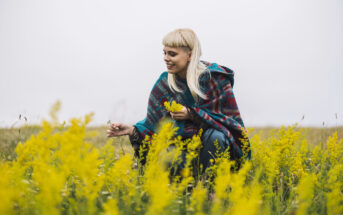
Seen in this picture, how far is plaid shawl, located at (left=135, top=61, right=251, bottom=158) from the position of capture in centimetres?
313

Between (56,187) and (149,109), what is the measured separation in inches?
92.7

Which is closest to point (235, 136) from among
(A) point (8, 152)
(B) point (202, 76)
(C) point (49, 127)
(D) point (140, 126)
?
(B) point (202, 76)

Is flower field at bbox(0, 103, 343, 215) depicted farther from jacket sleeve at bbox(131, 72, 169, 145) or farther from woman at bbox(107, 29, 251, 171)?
jacket sleeve at bbox(131, 72, 169, 145)

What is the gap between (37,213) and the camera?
148cm

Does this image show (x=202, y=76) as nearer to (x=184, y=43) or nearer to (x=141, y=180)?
(x=184, y=43)

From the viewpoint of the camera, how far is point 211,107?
325cm

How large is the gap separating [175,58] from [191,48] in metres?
0.25

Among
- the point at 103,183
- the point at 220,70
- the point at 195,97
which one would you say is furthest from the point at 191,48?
the point at 103,183

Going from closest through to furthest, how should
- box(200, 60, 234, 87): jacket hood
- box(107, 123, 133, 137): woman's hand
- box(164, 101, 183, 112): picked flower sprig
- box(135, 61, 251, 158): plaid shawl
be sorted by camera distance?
1. box(164, 101, 183, 112): picked flower sprig
2. box(107, 123, 133, 137): woman's hand
3. box(135, 61, 251, 158): plaid shawl
4. box(200, 60, 234, 87): jacket hood

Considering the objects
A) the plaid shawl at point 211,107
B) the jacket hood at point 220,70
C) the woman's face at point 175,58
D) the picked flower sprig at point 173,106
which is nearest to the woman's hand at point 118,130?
the plaid shawl at point 211,107

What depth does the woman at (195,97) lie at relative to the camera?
307 cm

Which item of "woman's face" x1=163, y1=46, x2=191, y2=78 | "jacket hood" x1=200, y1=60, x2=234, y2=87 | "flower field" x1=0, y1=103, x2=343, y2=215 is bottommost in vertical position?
"flower field" x1=0, y1=103, x2=343, y2=215

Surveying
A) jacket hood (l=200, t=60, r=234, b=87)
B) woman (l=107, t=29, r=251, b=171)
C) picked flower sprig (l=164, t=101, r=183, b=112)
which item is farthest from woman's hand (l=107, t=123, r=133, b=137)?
jacket hood (l=200, t=60, r=234, b=87)

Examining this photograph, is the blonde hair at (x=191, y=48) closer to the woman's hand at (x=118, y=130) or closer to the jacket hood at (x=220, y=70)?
the jacket hood at (x=220, y=70)
